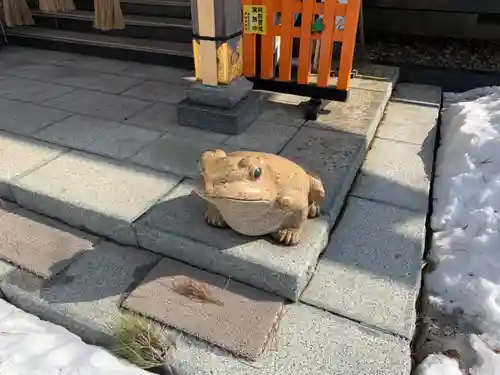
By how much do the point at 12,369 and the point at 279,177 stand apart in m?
1.40

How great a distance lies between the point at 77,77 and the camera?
4285 millimetres

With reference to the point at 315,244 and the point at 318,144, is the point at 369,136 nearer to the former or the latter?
the point at 318,144

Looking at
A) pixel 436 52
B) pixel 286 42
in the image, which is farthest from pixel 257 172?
pixel 436 52

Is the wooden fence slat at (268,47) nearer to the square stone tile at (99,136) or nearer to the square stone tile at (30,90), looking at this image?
the square stone tile at (99,136)

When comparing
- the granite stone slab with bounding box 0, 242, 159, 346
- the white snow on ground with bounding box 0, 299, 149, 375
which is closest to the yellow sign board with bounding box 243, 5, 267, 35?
the granite stone slab with bounding box 0, 242, 159, 346

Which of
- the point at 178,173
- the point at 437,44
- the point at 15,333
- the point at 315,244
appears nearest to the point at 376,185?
the point at 315,244

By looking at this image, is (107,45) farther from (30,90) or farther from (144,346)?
(144,346)

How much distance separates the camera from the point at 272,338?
183 cm

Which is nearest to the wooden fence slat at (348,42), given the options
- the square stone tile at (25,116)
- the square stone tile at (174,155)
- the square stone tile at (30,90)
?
the square stone tile at (174,155)

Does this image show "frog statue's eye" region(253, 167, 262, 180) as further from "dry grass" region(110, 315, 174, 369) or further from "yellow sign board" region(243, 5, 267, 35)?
"yellow sign board" region(243, 5, 267, 35)

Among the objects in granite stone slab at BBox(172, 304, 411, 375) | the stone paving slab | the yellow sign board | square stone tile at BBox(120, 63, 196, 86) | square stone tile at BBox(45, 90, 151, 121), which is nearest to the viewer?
granite stone slab at BBox(172, 304, 411, 375)

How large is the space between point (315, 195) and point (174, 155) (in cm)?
110

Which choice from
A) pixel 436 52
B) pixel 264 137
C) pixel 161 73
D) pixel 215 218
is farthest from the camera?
pixel 436 52

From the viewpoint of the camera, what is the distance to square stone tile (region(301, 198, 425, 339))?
1931 millimetres
